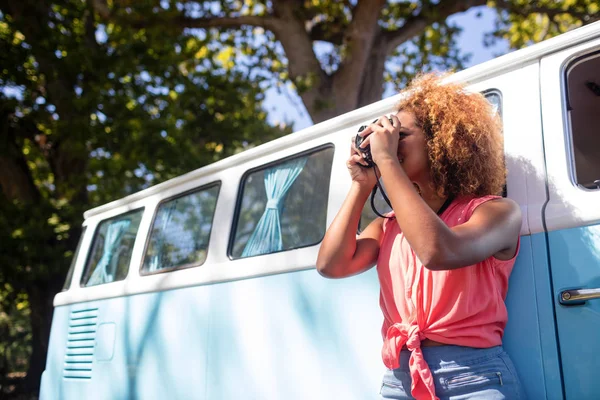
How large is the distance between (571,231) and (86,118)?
33.6 ft

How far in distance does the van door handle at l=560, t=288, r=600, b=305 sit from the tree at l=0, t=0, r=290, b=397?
9470mm

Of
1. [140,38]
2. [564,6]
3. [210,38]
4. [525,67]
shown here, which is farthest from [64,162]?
[525,67]

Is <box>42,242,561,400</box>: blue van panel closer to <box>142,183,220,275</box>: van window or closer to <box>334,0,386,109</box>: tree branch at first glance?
<box>142,183,220,275</box>: van window

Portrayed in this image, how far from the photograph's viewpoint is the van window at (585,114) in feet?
9.03

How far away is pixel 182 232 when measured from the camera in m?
4.84

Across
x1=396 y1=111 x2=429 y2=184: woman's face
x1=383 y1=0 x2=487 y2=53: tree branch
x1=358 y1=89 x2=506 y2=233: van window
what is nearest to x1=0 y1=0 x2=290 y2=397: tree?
x1=383 y1=0 x2=487 y2=53: tree branch

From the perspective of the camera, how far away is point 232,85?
1237 cm

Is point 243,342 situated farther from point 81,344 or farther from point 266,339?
point 81,344

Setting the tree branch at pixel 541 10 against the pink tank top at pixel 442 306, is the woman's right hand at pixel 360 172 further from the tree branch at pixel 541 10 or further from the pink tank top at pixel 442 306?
the tree branch at pixel 541 10

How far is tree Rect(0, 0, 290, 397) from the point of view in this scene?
11453 millimetres

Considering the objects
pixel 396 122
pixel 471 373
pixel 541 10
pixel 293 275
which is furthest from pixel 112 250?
pixel 541 10

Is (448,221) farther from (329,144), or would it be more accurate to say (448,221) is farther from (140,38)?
(140,38)

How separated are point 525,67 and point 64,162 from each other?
486 inches

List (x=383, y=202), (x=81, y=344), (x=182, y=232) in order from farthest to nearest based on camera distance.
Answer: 1. (x=81, y=344)
2. (x=182, y=232)
3. (x=383, y=202)
